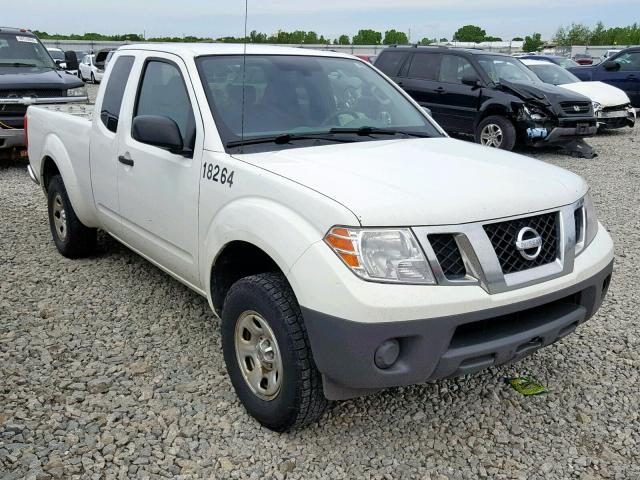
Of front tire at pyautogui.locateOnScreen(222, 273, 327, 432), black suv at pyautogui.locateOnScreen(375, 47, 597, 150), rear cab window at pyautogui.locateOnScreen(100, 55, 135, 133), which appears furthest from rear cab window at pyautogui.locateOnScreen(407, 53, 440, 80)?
front tire at pyautogui.locateOnScreen(222, 273, 327, 432)

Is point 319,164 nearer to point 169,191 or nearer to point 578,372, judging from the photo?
point 169,191

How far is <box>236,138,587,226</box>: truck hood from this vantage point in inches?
99.0

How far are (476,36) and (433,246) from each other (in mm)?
93737

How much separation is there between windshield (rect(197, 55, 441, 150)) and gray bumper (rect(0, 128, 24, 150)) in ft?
20.4

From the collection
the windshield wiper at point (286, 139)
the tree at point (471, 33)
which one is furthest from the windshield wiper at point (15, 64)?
the tree at point (471, 33)

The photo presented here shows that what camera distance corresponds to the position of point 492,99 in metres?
10.7

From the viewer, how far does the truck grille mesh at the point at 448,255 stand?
98.7 inches

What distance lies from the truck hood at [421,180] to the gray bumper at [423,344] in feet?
1.29

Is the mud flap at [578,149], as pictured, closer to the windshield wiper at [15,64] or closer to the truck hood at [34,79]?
the truck hood at [34,79]

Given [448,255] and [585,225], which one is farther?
[585,225]

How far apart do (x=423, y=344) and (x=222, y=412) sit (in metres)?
1.21

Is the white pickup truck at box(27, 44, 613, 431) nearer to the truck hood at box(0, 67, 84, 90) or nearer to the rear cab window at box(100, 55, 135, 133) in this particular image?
the rear cab window at box(100, 55, 135, 133)

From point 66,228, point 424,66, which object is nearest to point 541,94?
point 424,66

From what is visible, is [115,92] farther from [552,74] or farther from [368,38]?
[368,38]
